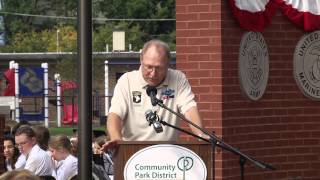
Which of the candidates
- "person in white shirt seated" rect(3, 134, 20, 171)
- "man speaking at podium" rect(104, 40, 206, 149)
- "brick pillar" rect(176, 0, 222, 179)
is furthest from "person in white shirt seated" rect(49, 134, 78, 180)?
"man speaking at podium" rect(104, 40, 206, 149)

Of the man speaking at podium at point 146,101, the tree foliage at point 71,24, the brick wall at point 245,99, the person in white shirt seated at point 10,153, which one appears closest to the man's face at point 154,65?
the man speaking at podium at point 146,101

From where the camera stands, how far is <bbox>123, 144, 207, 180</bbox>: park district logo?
571 centimetres

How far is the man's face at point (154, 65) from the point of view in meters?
6.10

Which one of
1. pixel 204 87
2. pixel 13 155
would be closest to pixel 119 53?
pixel 13 155

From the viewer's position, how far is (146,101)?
6270 millimetres

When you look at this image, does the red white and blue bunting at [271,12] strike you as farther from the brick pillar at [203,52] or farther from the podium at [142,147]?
the podium at [142,147]

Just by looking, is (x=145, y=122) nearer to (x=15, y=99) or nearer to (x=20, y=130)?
(x=20, y=130)

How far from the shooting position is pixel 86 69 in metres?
5.01

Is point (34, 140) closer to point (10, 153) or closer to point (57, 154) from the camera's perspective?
point (57, 154)

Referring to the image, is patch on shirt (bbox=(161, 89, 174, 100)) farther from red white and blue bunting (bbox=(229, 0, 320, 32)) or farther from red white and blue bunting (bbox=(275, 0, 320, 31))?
red white and blue bunting (bbox=(275, 0, 320, 31))

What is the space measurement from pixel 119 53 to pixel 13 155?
130 ft

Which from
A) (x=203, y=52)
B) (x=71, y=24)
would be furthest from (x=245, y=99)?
(x=71, y=24)

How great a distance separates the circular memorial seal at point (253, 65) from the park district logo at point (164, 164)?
297cm

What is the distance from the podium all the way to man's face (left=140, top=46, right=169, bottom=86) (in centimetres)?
63
